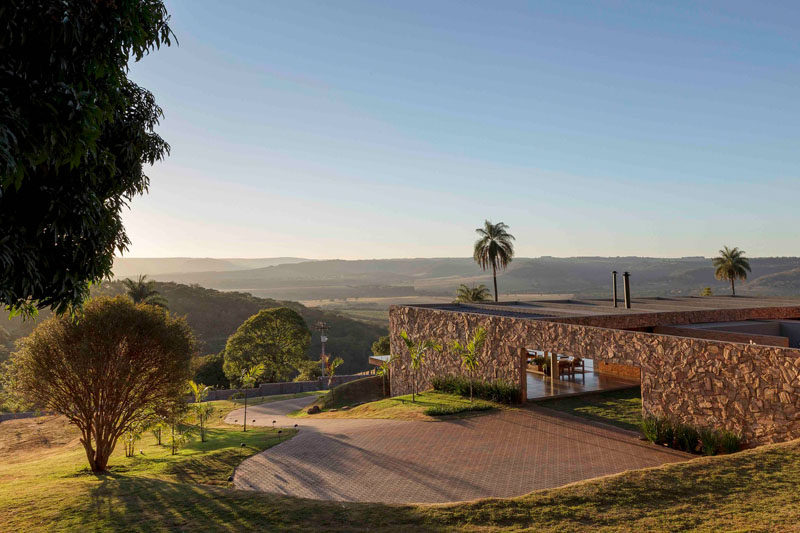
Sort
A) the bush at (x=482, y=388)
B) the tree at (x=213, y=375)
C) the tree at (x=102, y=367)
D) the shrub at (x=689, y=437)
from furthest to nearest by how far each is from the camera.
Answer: the tree at (x=213, y=375)
the bush at (x=482, y=388)
the tree at (x=102, y=367)
the shrub at (x=689, y=437)

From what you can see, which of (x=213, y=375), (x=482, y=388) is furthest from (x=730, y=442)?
(x=213, y=375)

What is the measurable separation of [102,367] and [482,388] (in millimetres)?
14207

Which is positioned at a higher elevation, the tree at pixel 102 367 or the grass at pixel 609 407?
the tree at pixel 102 367

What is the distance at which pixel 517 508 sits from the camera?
28.1 feet

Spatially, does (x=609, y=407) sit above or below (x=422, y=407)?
above

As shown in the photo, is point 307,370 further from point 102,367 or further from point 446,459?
point 446,459

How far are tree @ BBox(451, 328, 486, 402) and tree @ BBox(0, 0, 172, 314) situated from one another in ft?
48.5

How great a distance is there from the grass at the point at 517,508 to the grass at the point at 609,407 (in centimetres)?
594

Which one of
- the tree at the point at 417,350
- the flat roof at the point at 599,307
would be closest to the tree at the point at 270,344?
the flat roof at the point at 599,307

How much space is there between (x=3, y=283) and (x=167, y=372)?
28.9 ft

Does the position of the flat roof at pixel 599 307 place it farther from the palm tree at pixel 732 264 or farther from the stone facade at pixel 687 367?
the palm tree at pixel 732 264

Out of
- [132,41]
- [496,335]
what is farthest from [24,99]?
[496,335]

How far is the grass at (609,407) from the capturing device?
16609 millimetres

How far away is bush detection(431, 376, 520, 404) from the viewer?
20.1 meters
